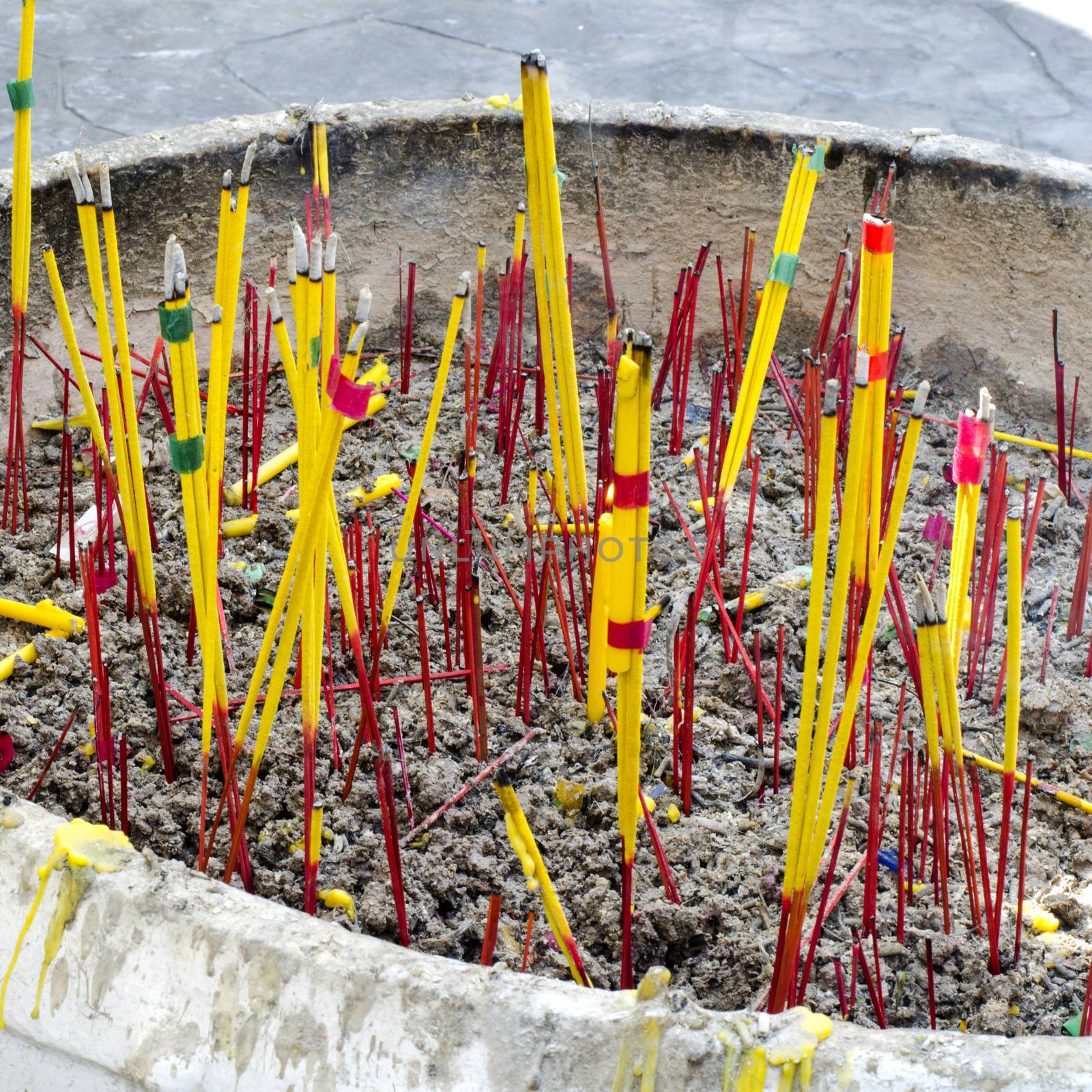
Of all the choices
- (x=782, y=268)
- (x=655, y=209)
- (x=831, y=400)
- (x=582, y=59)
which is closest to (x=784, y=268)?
(x=782, y=268)

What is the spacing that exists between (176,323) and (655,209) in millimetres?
1560

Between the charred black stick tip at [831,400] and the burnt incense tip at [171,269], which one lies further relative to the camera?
the burnt incense tip at [171,269]

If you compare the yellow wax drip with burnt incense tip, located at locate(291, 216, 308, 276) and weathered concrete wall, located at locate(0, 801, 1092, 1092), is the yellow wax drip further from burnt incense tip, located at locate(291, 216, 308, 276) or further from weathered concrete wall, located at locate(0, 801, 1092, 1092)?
burnt incense tip, located at locate(291, 216, 308, 276)

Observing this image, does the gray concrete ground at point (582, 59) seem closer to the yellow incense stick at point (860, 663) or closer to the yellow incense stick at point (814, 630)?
the yellow incense stick at point (860, 663)

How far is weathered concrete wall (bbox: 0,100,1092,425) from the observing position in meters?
2.17

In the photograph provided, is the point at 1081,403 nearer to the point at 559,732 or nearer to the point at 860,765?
the point at 860,765

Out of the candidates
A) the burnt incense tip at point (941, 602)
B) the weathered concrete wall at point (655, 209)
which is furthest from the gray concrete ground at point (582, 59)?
the burnt incense tip at point (941, 602)

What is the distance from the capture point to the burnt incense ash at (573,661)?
103 cm

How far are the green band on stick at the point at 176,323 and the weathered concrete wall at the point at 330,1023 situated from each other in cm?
40

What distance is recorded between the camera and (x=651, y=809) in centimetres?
137

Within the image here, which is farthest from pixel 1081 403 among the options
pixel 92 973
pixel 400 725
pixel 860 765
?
pixel 92 973

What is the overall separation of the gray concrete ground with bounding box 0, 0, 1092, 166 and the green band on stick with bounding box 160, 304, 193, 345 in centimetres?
298

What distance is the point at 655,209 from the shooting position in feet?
7.90

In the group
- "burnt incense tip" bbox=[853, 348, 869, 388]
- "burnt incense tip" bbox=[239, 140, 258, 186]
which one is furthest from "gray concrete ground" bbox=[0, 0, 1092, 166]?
"burnt incense tip" bbox=[853, 348, 869, 388]
